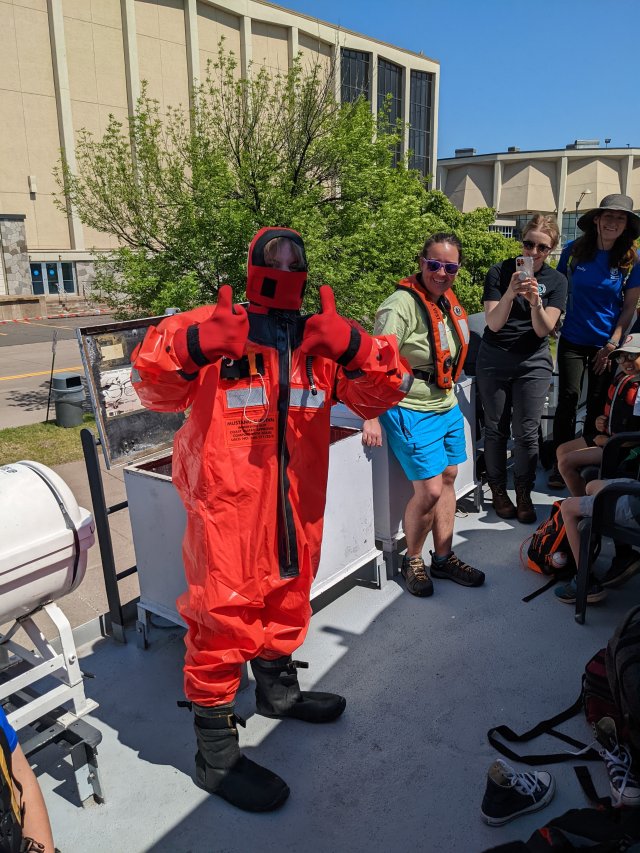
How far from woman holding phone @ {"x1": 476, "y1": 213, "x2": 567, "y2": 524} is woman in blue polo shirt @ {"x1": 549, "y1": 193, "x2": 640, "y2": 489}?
0.42 m

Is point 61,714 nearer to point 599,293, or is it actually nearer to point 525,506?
point 525,506

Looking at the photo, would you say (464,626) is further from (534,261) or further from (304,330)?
(534,261)

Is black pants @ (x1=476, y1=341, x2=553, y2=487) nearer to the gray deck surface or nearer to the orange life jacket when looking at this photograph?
the orange life jacket

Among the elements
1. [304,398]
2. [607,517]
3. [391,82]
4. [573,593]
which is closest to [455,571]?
[573,593]

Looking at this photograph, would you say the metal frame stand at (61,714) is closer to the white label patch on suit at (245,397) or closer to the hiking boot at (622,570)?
the white label patch on suit at (245,397)

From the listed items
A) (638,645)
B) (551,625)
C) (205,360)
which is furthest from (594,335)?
(205,360)

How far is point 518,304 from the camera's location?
4.02 metres

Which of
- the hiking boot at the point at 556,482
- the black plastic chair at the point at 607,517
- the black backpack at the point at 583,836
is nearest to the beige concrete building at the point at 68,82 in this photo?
the hiking boot at the point at 556,482

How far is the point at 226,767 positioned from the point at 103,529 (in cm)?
124

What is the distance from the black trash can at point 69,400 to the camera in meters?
9.62

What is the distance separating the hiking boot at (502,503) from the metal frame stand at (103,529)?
2461 mm

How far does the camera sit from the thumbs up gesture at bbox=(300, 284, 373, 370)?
2.16 meters

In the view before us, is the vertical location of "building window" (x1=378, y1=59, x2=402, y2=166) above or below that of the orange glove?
above

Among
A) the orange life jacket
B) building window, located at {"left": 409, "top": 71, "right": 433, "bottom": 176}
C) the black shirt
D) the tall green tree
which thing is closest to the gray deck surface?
the orange life jacket
